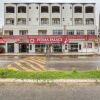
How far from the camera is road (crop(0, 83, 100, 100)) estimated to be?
960 centimetres

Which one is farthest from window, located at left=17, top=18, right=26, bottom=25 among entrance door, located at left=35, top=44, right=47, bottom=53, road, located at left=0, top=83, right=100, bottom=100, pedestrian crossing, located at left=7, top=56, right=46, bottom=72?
road, located at left=0, top=83, right=100, bottom=100

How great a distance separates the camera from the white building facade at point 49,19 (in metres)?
69.4

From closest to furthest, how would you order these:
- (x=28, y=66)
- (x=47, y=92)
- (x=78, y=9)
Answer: (x=47, y=92) < (x=28, y=66) < (x=78, y=9)

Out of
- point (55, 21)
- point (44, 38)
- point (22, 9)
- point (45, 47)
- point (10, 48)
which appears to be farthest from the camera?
point (22, 9)

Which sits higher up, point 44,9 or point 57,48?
point 44,9

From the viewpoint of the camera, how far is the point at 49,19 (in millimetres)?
71250

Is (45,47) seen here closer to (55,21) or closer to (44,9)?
(55,21)

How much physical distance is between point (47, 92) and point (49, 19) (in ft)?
201

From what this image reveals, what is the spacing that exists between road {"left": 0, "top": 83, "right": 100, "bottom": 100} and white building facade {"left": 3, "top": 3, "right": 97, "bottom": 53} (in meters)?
57.1

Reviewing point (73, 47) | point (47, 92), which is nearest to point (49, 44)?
point (73, 47)

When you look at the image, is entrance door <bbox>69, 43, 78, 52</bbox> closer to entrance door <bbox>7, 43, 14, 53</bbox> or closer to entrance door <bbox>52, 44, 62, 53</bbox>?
entrance door <bbox>52, 44, 62, 53</bbox>

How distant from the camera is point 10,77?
13148 millimetres

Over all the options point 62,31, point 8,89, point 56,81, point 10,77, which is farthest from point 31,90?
point 62,31

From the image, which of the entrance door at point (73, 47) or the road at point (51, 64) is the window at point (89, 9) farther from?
the road at point (51, 64)
